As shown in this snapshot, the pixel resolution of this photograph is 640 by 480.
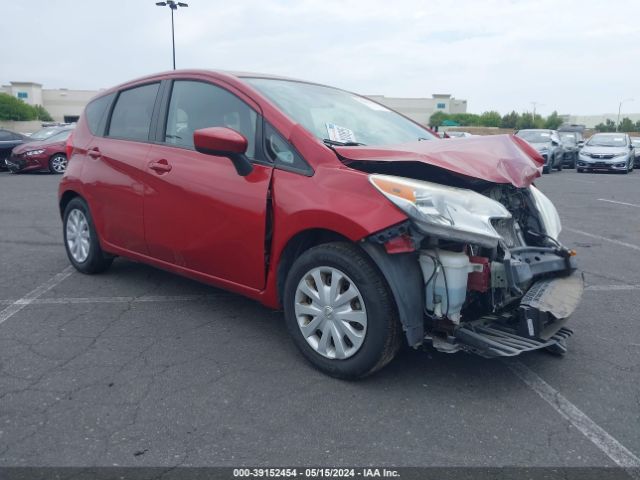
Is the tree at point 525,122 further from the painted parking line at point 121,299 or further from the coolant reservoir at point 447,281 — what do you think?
the coolant reservoir at point 447,281

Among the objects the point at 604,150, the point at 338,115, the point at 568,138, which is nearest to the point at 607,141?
the point at 604,150

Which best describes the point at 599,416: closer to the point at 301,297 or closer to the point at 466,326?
the point at 466,326

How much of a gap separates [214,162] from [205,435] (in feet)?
5.86

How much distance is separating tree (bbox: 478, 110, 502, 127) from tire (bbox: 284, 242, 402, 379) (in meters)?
67.7

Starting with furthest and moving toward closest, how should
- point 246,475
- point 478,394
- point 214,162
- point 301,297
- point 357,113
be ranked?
point 357,113
point 214,162
point 301,297
point 478,394
point 246,475

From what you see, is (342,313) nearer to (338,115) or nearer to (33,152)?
(338,115)

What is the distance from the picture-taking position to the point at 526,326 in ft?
10.1

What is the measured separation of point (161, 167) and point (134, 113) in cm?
85

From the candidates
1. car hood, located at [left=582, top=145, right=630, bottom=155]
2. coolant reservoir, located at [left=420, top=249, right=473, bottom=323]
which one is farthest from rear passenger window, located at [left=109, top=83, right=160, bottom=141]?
car hood, located at [left=582, top=145, right=630, bottom=155]

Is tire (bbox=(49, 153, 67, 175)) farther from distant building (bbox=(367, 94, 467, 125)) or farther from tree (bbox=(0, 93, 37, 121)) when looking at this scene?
distant building (bbox=(367, 94, 467, 125))

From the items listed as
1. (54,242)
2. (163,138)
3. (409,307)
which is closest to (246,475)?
(409,307)

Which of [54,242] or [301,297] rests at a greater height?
[301,297]

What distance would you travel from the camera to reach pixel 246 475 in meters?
2.40

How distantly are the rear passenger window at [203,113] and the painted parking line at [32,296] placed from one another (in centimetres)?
170
